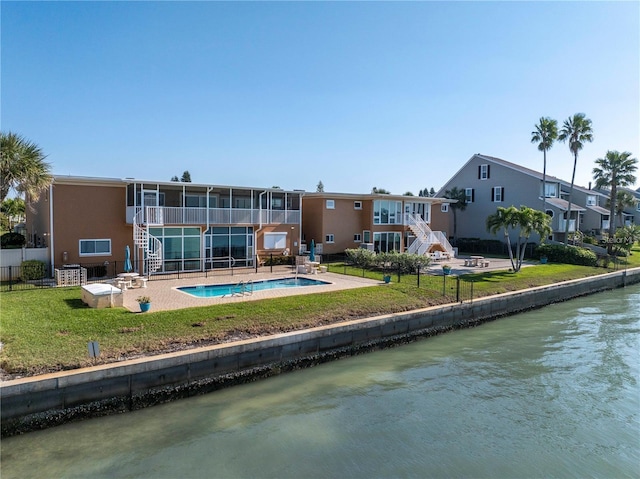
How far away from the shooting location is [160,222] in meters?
23.1

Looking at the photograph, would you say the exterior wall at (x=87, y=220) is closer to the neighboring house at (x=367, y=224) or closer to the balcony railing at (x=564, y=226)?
the neighboring house at (x=367, y=224)

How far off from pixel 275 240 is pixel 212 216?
17.4 feet

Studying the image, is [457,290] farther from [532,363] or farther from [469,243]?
[469,243]

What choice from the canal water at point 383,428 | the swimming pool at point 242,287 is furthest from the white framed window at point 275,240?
the canal water at point 383,428

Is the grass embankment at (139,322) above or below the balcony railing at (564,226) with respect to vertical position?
below

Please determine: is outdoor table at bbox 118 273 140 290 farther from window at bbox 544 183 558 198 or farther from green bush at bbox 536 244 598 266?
window at bbox 544 183 558 198

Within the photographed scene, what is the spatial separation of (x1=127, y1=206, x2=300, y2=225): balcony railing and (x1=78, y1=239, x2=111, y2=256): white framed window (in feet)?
5.68

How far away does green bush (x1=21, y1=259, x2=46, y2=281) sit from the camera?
19688mm

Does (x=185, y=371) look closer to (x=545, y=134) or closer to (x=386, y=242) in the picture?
(x=386, y=242)

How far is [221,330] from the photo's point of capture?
13.1 meters

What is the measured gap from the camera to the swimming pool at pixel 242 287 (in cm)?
1855

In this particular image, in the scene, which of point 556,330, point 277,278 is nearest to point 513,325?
point 556,330

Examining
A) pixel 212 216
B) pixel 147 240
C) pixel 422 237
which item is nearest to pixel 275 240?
pixel 212 216

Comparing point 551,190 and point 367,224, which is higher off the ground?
point 551,190
